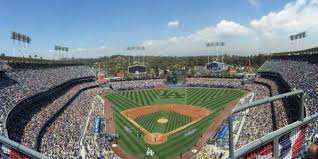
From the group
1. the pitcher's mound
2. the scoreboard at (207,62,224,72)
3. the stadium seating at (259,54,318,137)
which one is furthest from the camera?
the scoreboard at (207,62,224,72)

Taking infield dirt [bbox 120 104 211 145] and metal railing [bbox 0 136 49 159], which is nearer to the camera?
metal railing [bbox 0 136 49 159]

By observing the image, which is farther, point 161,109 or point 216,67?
point 216,67

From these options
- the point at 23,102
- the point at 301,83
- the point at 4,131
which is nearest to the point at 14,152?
the point at 4,131

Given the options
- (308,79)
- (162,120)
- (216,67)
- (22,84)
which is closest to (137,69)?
(216,67)

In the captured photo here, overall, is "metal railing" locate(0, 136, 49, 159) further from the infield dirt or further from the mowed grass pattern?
the mowed grass pattern

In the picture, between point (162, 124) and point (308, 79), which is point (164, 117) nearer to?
point (162, 124)

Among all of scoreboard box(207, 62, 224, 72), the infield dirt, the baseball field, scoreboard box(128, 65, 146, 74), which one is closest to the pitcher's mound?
the baseball field

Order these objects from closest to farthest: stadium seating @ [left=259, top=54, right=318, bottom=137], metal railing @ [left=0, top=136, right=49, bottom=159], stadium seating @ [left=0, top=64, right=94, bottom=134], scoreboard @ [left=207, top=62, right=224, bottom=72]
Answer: metal railing @ [left=0, top=136, right=49, bottom=159]
stadium seating @ [left=259, top=54, right=318, bottom=137]
stadium seating @ [left=0, top=64, right=94, bottom=134]
scoreboard @ [left=207, top=62, right=224, bottom=72]

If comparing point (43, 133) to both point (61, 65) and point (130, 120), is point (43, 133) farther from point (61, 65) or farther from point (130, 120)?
point (61, 65)
